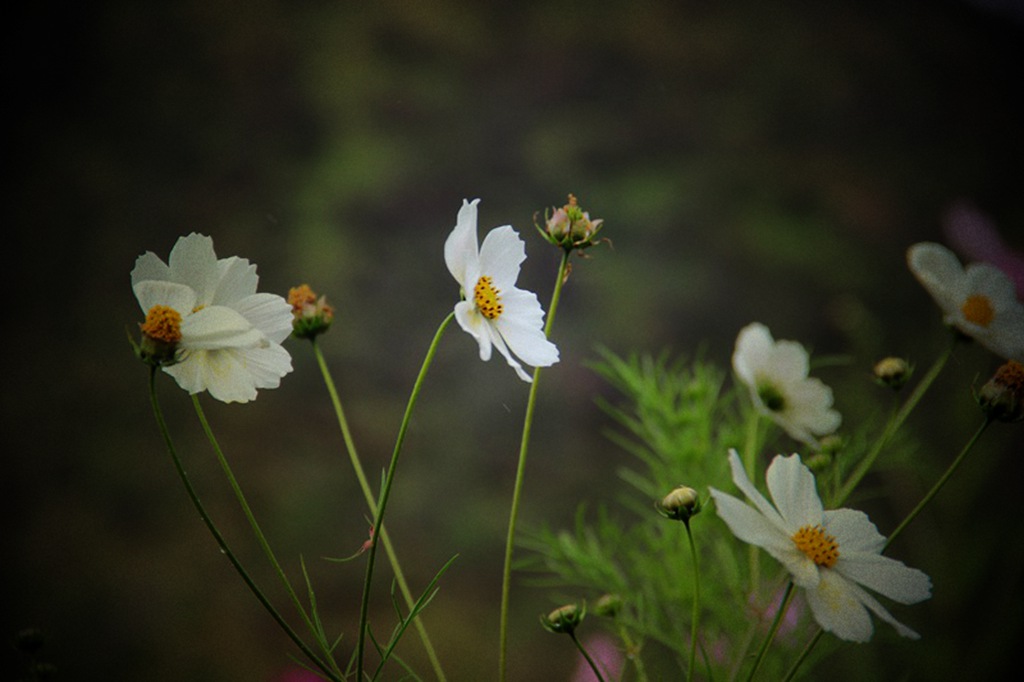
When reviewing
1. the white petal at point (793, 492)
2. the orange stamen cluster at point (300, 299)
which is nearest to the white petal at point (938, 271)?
the white petal at point (793, 492)

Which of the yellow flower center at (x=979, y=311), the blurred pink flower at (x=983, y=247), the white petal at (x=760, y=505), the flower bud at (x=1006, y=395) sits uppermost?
the blurred pink flower at (x=983, y=247)

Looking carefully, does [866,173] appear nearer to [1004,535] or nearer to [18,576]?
[1004,535]

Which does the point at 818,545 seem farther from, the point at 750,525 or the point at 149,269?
the point at 149,269

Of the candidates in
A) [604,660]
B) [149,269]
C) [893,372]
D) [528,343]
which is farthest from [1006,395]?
[604,660]

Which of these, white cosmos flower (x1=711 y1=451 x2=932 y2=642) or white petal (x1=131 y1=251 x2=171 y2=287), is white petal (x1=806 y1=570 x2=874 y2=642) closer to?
white cosmos flower (x1=711 y1=451 x2=932 y2=642)

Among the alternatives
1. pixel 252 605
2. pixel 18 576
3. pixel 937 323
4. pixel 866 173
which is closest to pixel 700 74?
pixel 866 173

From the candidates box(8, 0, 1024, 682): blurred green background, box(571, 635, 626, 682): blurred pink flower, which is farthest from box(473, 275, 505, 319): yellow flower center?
box(8, 0, 1024, 682): blurred green background

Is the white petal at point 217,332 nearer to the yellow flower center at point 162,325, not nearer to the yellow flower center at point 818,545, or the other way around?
→ the yellow flower center at point 162,325
